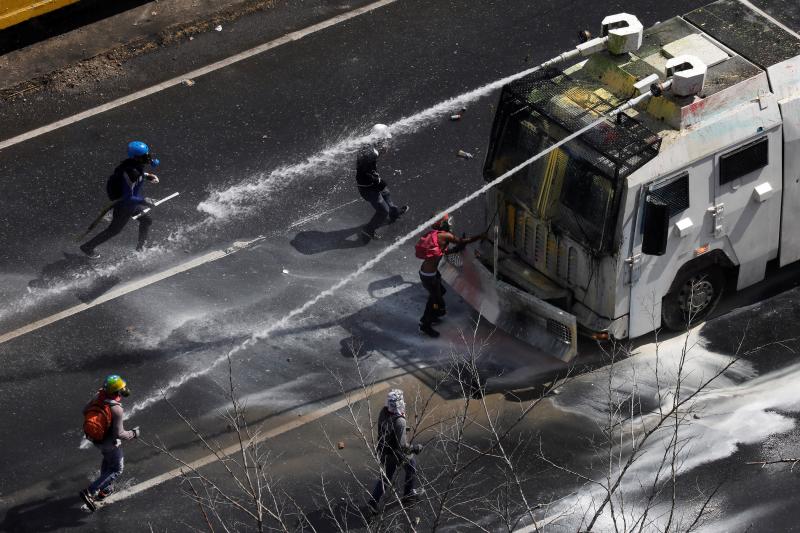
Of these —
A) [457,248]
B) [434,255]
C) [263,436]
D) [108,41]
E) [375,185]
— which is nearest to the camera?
[263,436]

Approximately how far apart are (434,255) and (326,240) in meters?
2.13

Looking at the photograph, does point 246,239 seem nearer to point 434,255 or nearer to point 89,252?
point 89,252

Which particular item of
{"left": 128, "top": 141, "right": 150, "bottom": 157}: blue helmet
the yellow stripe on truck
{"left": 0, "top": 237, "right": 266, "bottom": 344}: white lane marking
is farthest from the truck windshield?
the yellow stripe on truck

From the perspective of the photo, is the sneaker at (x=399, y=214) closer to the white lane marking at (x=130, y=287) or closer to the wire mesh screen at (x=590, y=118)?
the white lane marking at (x=130, y=287)

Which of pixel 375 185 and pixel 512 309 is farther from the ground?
pixel 375 185

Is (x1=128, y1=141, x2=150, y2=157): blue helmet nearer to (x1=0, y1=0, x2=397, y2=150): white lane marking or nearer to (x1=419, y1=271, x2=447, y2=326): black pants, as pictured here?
(x1=0, y1=0, x2=397, y2=150): white lane marking

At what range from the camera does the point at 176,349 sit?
16.0 metres

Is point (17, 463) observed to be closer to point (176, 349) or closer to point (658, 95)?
point (176, 349)

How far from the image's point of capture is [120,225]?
57.6 feet

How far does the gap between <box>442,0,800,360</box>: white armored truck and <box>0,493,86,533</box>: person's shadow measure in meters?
4.63

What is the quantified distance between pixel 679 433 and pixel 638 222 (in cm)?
222

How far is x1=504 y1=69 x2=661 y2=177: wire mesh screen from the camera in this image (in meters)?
14.0

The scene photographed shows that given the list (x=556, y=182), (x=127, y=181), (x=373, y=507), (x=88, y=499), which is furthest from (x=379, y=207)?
(x=88, y=499)

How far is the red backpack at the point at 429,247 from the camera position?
1548 centimetres
